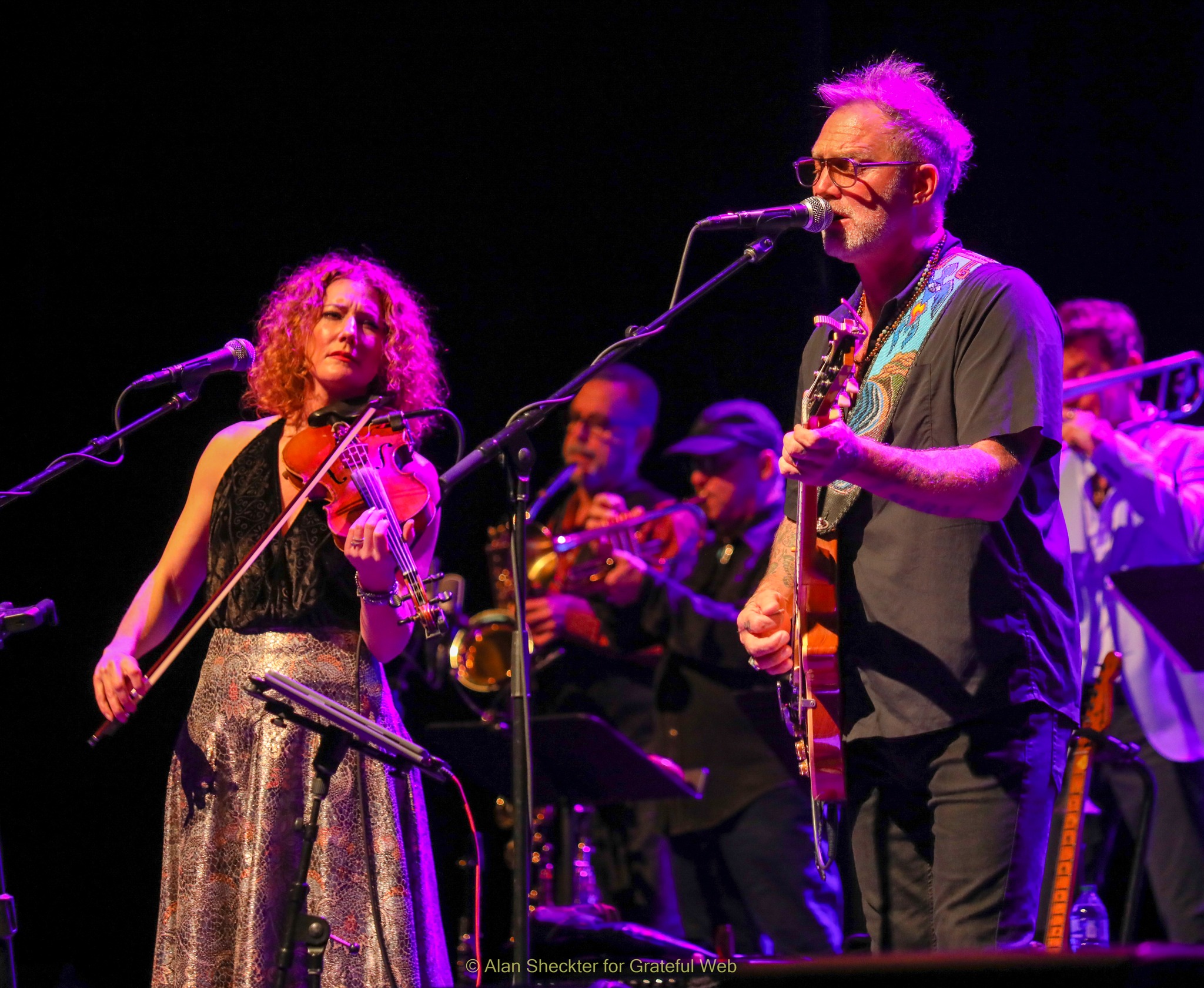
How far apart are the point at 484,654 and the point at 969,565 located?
310cm

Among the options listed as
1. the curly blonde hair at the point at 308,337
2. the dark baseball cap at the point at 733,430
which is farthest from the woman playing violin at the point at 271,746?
the dark baseball cap at the point at 733,430

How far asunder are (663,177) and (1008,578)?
3200mm

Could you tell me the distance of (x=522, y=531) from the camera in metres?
2.24

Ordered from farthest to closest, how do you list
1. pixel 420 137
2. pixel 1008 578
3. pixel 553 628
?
pixel 420 137 → pixel 553 628 → pixel 1008 578

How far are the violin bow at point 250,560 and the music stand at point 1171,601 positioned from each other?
2.05m

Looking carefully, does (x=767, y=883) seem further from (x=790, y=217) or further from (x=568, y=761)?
(x=790, y=217)

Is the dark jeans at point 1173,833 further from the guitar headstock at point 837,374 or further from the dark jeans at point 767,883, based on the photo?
the guitar headstock at point 837,374

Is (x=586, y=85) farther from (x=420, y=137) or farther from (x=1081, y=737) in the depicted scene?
(x=1081, y=737)

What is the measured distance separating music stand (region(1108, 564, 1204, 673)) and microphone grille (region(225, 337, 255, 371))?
2305 millimetres

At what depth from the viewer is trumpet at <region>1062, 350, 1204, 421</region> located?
404 centimetres

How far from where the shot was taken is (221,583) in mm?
2859

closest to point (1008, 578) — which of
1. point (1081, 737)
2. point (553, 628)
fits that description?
point (1081, 737)

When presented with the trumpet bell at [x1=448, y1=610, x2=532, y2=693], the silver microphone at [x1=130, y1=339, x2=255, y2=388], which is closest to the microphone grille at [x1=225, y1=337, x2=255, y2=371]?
the silver microphone at [x1=130, y1=339, x2=255, y2=388]

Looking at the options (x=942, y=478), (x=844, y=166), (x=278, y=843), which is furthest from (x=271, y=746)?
(x=844, y=166)
